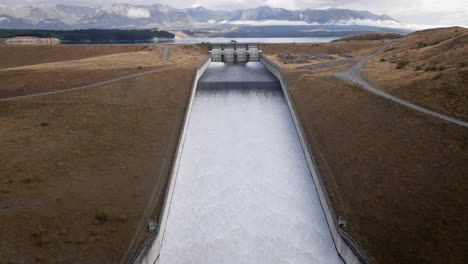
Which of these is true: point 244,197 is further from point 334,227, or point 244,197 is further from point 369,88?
point 369,88

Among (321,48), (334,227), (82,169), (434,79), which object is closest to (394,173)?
(334,227)

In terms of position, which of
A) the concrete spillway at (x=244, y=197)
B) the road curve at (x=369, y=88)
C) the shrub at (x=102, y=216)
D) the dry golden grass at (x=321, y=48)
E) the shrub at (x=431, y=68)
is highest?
the dry golden grass at (x=321, y=48)

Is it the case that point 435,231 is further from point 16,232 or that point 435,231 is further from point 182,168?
point 16,232

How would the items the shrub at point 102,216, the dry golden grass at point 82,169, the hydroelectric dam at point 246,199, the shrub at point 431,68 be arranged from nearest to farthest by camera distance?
the dry golden grass at point 82,169 < the shrub at point 102,216 < the hydroelectric dam at point 246,199 < the shrub at point 431,68

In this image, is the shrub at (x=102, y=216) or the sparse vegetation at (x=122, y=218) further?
the sparse vegetation at (x=122, y=218)

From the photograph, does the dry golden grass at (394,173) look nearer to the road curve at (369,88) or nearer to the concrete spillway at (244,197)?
the road curve at (369,88)

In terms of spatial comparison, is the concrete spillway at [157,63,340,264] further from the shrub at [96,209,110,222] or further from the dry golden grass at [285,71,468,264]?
the shrub at [96,209,110,222]

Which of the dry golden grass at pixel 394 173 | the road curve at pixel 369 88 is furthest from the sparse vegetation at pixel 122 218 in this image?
the road curve at pixel 369 88
